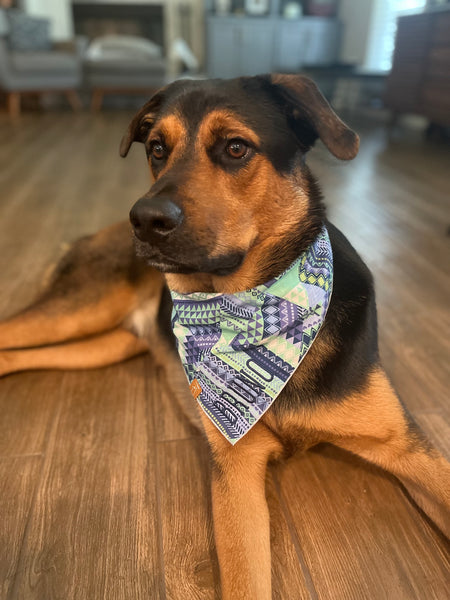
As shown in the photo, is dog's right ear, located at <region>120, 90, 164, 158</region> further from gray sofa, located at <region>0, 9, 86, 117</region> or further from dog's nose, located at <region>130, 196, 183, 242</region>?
gray sofa, located at <region>0, 9, 86, 117</region>

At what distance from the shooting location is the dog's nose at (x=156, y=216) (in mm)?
1053

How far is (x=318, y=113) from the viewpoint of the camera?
1.17 metres

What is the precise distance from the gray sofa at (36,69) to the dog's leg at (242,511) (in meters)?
8.32

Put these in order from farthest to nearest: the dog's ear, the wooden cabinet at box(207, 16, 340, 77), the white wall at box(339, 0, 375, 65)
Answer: the wooden cabinet at box(207, 16, 340, 77), the white wall at box(339, 0, 375, 65), the dog's ear

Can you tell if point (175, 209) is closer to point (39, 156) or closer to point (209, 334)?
point (209, 334)

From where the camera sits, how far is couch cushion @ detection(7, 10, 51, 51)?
7961 mm

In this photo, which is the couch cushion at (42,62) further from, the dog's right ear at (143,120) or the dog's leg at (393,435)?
the dog's leg at (393,435)

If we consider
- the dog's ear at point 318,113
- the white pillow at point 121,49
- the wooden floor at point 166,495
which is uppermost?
the dog's ear at point 318,113

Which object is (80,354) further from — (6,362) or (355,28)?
(355,28)

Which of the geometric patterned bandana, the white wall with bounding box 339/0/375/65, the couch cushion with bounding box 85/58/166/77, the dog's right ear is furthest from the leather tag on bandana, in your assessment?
the white wall with bounding box 339/0/375/65

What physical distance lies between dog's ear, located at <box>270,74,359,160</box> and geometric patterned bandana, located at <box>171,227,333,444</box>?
0.87ft

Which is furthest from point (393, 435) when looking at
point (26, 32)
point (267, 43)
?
point (267, 43)

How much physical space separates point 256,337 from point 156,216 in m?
0.45

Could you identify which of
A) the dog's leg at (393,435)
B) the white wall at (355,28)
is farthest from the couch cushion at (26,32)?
the dog's leg at (393,435)
